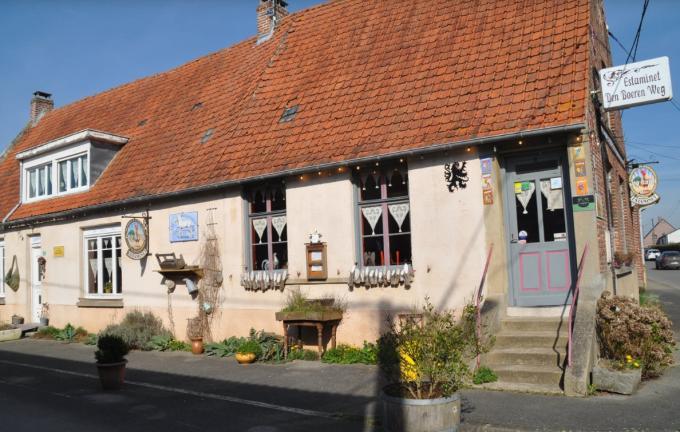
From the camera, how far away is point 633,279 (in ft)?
43.1

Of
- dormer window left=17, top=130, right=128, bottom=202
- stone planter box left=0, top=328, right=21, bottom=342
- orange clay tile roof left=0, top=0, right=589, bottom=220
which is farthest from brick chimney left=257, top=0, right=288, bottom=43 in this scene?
stone planter box left=0, top=328, right=21, bottom=342

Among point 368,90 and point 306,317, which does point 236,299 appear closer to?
point 306,317

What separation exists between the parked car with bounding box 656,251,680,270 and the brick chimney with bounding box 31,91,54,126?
145 ft

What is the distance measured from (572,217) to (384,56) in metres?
5.47

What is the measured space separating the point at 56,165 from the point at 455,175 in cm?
1307

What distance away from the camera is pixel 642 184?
16.4 m

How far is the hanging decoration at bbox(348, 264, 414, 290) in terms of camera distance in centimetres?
1023

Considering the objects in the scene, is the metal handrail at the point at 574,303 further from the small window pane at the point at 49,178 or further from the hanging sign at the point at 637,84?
the small window pane at the point at 49,178

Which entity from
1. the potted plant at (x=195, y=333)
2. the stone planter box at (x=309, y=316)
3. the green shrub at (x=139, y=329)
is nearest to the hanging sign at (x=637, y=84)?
the stone planter box at (x=309, y=316)

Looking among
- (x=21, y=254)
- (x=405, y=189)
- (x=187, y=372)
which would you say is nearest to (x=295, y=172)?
(x=405, y=189)

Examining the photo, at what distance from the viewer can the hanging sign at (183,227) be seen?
1319 centimetres

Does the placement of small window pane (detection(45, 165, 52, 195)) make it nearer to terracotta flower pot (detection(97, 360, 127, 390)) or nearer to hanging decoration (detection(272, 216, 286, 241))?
hanging decoration (detection(272, 216, 286, 241))

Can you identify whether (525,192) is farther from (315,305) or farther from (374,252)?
(315,305)

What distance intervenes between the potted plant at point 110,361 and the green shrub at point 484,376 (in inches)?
216
